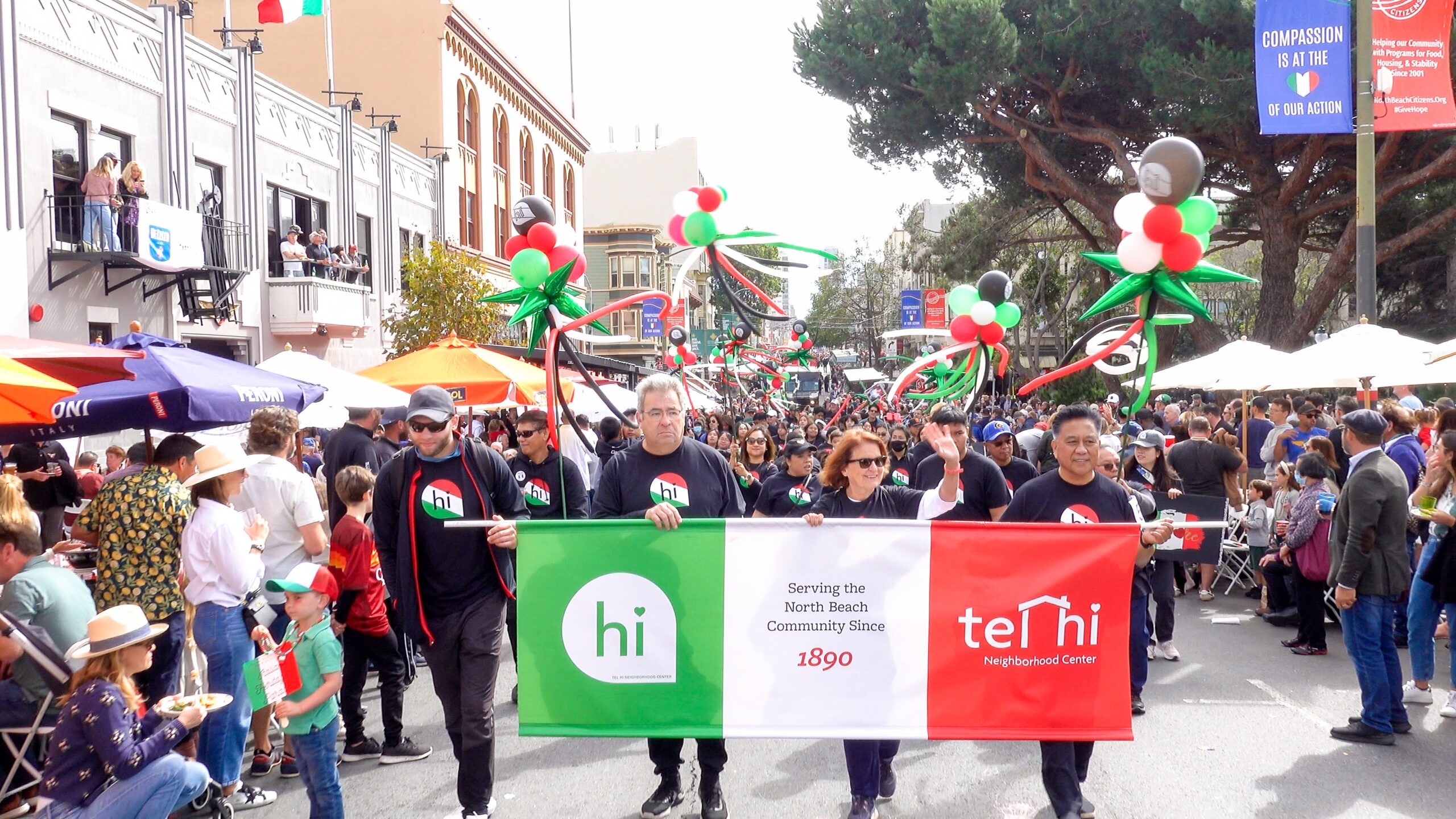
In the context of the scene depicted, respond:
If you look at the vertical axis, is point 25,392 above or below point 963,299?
below

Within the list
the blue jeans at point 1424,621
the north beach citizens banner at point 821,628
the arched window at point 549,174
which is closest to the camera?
the north beach citizens banner at point 821,628

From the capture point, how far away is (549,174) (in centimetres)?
4775

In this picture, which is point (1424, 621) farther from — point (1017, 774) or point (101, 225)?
point (101, 225)

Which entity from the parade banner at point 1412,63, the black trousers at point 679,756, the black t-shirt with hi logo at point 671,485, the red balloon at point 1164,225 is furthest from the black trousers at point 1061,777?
the parade banner at point 1412,63

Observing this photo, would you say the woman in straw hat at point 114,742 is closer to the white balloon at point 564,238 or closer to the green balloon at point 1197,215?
the white balloon at point 564,238

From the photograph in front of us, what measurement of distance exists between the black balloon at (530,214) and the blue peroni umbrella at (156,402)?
7.91 ft

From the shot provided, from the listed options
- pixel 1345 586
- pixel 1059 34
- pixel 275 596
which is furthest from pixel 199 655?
pixel 1059 34

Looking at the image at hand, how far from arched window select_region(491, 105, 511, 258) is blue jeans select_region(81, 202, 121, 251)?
75.7 ft

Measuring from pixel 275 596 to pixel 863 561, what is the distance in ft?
10.1

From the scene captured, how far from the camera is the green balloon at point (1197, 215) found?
520 centimetres

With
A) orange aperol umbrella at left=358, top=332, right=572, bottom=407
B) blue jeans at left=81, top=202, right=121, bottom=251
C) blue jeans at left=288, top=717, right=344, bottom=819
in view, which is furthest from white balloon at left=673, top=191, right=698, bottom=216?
blue jeans at left=81, top=202, right=121, bottom=251

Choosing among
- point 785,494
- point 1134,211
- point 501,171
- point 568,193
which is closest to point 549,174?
point 568,193

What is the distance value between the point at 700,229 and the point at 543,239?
0.92m

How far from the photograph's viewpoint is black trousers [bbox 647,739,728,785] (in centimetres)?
491
